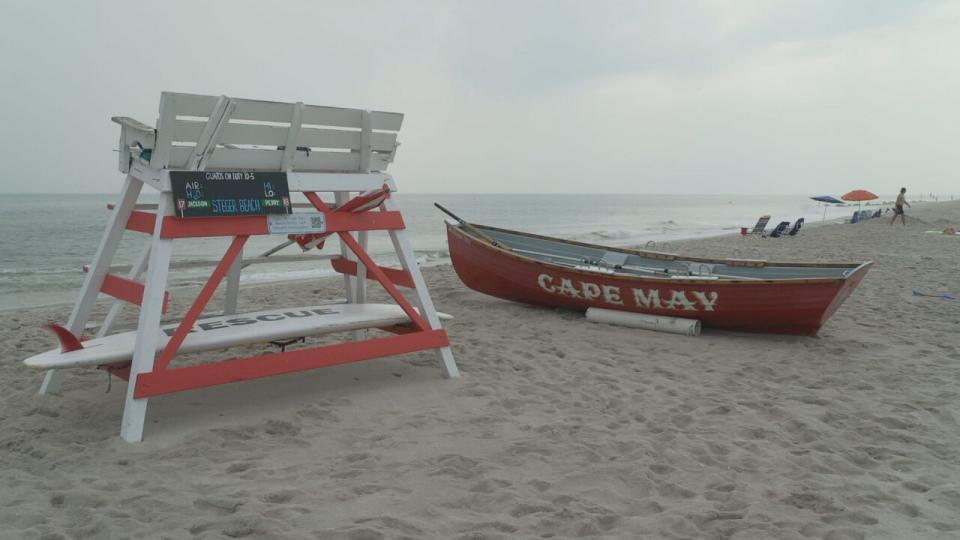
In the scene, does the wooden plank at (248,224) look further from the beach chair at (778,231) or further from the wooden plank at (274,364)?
the beach chair at (778,231)

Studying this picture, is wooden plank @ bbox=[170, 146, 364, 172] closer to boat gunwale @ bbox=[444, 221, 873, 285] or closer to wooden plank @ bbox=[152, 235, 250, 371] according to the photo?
wooden plank @ bbox=[152, 235, 250, 371]

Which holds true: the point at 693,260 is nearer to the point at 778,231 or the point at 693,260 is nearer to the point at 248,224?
the point at 248,224

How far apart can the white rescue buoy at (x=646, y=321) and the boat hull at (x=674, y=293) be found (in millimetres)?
74

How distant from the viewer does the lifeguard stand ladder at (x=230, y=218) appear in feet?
12.6

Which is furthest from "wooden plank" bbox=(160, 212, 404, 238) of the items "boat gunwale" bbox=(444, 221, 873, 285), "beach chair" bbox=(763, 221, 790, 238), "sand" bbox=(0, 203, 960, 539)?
"beach chair" bbox=(763, 221, 790, 238)

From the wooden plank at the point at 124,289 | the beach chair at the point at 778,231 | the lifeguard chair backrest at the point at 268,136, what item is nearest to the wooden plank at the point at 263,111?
the lifeguard chair backrest at the point at 268,136

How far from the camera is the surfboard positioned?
3.74m

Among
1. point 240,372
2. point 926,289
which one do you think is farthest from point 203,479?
point 926,289

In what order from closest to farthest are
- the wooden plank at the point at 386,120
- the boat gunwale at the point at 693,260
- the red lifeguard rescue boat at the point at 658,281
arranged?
the wooden plank at the point at 386,120, the boat gunwale at the point at 693,260, the red lifeguard rescue boat at the point at 658,281

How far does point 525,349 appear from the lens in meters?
6.03

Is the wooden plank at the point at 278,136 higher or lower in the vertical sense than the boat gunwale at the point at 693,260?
higher

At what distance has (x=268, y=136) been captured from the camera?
4.30m

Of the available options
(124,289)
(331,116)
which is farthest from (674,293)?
(124,289)

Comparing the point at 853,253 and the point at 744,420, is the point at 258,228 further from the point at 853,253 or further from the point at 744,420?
the point at 853,253
